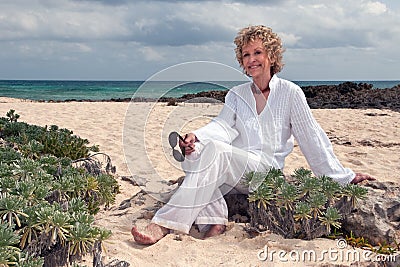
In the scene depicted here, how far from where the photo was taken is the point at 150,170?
187 inches

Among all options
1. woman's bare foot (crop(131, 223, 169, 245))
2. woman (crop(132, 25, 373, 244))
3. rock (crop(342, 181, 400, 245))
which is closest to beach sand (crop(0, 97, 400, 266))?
woman's bare foot (crop(131, 223, 169, 245))

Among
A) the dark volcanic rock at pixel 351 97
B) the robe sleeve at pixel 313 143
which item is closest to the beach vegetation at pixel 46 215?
the robe sleeve at pixel 313 143

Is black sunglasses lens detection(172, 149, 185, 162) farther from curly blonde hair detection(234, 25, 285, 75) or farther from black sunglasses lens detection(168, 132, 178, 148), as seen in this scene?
curly blonde hair detection(234, 25, 285, 75)

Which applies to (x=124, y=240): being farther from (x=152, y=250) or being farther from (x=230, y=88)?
(x=230, y=88)

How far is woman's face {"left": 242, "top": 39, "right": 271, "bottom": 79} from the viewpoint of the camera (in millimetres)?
4062

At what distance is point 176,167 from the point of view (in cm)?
429

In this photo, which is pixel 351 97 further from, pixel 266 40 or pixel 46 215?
pixel 46 215

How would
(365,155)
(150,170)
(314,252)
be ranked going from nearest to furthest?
(314,252) < (150,170) < (365,155)

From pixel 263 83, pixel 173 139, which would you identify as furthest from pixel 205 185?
pixel 263 83

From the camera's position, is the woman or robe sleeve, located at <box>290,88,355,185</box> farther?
robe sleeve, located at <box>290,88,355,185</box>

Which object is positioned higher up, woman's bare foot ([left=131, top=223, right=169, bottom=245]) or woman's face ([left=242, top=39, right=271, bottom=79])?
woman's face ([left=242, top=39, right=271, bottom=79])

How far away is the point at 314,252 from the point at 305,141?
1103 mm

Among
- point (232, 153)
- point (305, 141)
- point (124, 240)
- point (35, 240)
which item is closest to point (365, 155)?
point (305, 141)

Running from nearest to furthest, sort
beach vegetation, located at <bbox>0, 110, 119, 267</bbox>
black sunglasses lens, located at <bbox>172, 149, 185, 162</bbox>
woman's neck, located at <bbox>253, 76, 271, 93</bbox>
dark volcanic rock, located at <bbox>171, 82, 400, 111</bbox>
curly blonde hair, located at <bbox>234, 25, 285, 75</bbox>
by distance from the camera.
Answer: beach vegetation, located at <bbox>0, 110, 119, 267</bbox> → black sunglasses lens, located at <bbox>172, 149, 185, 162</bbox> → curly blonde hair, located at <bbox>234, 25, 285, 75</bbox> → woman's neck, located at <bbox>253, 76, 271, 93</bbox> → dark volcanic rock, located at <bbox>171, 82, 400, 111</bbox>
